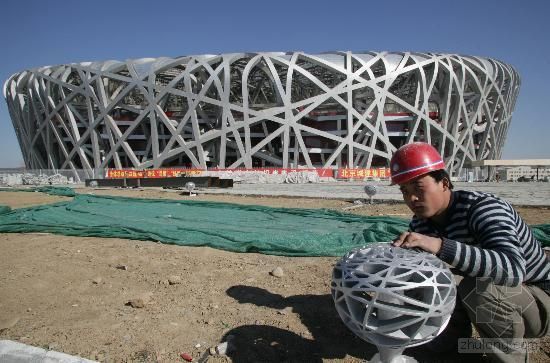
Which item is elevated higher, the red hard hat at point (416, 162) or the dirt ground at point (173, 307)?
the red hard hat at point (416, 162)

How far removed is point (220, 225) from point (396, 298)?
258 inches

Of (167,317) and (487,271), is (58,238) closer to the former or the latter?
(167,317)

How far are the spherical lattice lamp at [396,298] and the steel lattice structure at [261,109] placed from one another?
34.8 m

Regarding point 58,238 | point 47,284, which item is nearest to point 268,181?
point 58,238

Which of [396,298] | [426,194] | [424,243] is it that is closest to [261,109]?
[426,194]

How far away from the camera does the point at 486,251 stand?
5.49ft

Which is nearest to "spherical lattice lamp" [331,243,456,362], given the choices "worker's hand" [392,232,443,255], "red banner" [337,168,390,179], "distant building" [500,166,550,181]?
"worker's hand" [392,232,443,255]

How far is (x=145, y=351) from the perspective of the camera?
2379 millimetres

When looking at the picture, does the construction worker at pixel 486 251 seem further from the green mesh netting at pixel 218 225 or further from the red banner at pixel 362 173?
the red banner at pixel 362 173

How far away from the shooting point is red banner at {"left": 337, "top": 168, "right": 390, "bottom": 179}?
1297 inches

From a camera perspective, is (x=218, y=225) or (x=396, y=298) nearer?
(x=396, y=298)

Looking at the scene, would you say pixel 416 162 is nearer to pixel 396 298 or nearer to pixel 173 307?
pixel 396 298

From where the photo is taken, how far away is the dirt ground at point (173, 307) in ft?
7.91

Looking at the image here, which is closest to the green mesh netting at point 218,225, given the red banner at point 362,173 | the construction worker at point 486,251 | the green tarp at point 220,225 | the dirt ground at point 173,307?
the green tarp at point 220,225
